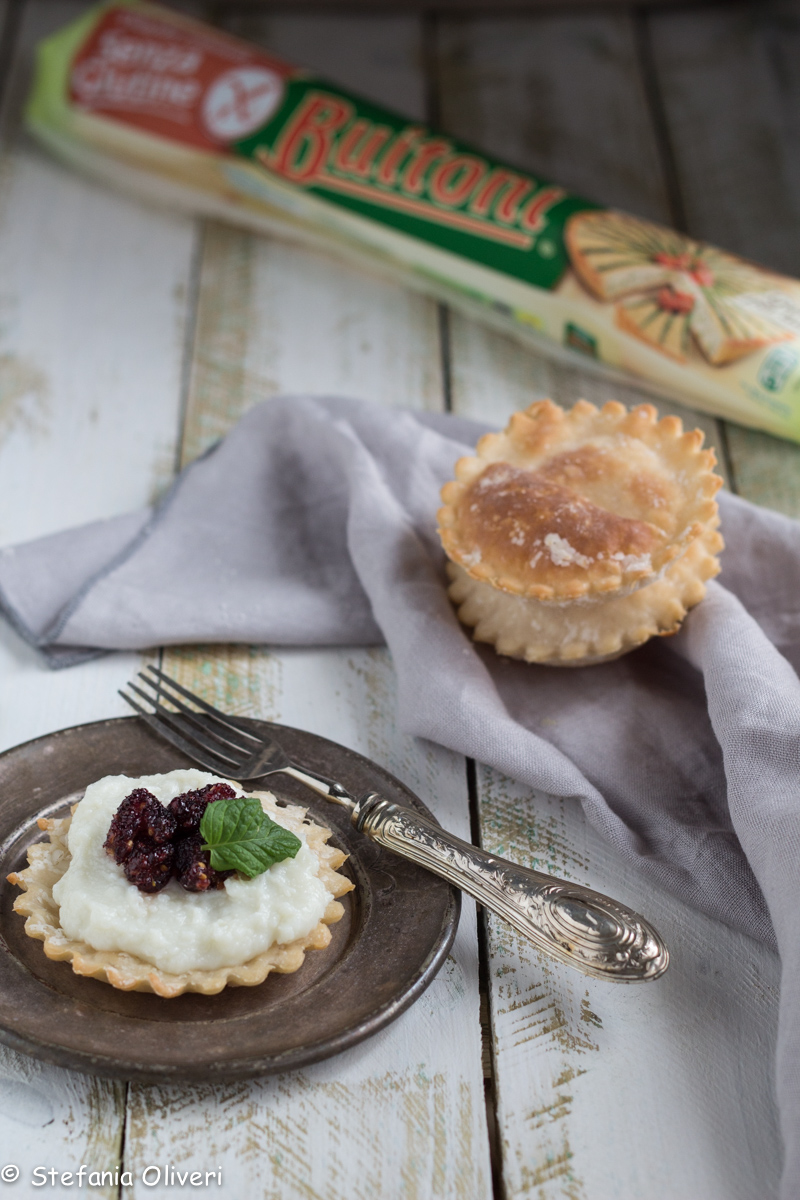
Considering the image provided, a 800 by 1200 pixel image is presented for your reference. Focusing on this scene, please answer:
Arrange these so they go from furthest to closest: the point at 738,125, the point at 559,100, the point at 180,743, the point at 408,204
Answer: the point at 559,100, the point at 738,125, the point at 408,204, the point at 180,743

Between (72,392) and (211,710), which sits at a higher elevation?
(211,710)

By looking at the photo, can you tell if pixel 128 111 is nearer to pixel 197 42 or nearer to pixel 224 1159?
pixel 197 42

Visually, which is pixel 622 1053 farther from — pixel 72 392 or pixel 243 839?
pixel 72 392

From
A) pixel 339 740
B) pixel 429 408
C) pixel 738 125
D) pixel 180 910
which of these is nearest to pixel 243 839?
pixel 180 910

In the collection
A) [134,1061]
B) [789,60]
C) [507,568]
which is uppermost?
[789,60]

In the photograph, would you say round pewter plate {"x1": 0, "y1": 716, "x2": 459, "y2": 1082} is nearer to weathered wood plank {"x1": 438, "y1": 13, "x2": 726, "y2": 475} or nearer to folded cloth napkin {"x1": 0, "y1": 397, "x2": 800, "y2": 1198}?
folded cloth napkin {"x1": 0, "y1": 397, "x2": 800, "y2": 1198}

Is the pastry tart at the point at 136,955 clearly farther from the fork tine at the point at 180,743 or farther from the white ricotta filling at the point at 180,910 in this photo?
the fork tine at the point at 180,743

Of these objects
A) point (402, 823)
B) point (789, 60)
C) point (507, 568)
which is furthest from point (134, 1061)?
point (789, 60)
